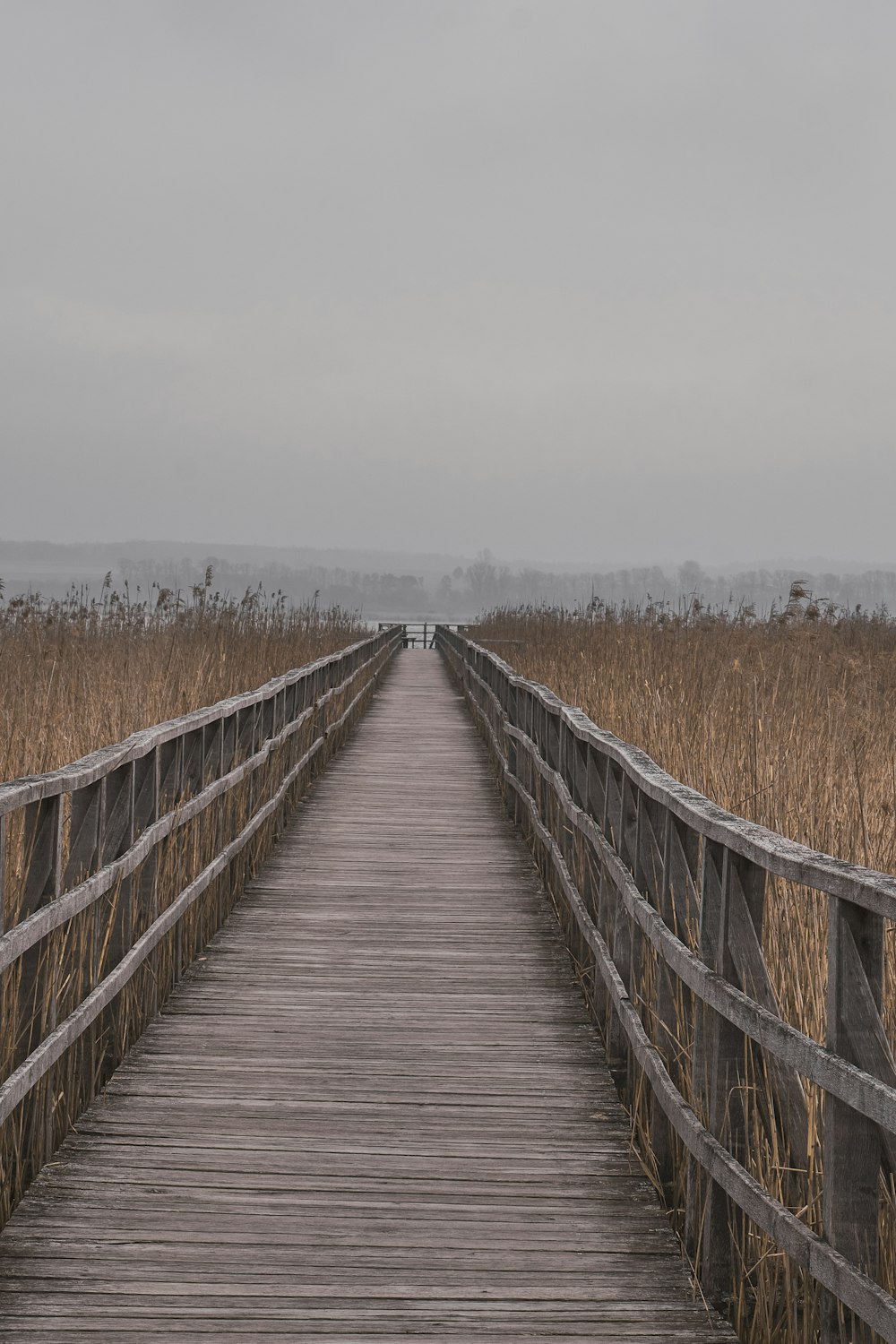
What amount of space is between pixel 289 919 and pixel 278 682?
2385 millimetres

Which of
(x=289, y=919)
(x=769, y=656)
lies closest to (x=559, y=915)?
(x=289, y=919)

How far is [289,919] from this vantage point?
21.4 ft

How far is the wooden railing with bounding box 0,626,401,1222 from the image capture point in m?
3.39

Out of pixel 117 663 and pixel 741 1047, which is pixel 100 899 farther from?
pixel 117 663

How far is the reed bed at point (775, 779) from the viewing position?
9.00 ft

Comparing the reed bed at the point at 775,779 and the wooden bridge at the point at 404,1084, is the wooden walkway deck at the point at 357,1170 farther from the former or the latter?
the reed bed at the point at 775,779

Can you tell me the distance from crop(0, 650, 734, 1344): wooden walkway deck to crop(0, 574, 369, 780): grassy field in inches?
48.0

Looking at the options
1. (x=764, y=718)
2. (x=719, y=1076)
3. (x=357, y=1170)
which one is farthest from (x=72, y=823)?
(x=764, y=718)

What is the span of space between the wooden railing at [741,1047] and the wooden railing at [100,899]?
1.66m

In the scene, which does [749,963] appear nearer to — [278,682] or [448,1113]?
[448,1113]

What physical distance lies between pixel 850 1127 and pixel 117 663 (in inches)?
298

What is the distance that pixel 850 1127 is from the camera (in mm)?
2156

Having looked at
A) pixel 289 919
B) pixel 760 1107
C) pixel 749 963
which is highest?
pixel 749 963

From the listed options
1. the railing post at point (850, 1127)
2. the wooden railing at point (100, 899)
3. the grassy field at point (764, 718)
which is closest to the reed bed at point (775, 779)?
the grassy field at point (764, 718)
